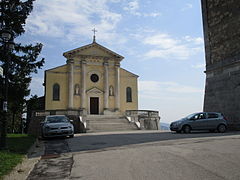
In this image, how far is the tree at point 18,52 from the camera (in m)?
16.8

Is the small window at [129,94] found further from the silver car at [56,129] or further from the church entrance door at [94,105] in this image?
the silver car at [56,129]

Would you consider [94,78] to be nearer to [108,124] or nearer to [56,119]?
[108,124]

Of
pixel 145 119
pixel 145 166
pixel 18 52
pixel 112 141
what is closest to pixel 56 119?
pixel 112 141

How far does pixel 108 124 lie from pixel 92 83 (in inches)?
400

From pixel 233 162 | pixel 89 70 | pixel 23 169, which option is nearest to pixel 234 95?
pixel 233 162

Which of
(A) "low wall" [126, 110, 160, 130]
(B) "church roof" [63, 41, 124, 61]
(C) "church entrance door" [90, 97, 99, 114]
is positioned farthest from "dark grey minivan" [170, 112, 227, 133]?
(B) "church roof" [63, 41, 124, 61]

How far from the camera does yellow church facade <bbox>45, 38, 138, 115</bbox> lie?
102ft

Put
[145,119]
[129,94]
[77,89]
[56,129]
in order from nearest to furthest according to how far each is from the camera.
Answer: [56,129], [145,119], [77,89], [129,94]

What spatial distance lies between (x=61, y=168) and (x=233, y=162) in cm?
408

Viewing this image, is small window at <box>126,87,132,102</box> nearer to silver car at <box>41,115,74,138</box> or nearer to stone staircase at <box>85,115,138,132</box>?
stone staircase at <box>85,115,138,132</box>

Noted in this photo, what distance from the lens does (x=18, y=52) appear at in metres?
20.2

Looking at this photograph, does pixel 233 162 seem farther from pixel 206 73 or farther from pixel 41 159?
pixel 206 73

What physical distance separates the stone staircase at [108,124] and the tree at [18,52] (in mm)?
6983

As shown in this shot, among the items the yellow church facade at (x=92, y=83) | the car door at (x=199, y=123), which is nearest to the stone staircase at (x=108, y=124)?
the yellow church facade at (x=92, y=83)
